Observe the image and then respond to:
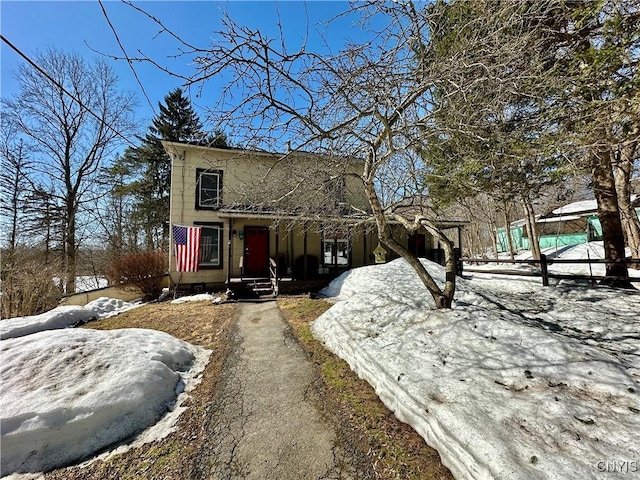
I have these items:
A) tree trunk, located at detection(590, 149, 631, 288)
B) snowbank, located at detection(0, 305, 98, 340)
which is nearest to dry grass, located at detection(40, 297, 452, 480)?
snowbank, located at detection(0, 305, 98, 340)

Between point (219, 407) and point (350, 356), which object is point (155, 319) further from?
point (350, 356)

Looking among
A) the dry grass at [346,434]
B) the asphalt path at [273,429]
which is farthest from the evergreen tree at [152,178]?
the asphalt path at [273,429]

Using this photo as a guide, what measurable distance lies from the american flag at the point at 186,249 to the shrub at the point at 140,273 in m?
2.64

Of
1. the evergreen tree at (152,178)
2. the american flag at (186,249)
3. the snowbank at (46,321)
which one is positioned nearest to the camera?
the snowbank at (46,321)

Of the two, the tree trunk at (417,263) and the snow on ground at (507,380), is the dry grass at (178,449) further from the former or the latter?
the tree trunk at (417,263)

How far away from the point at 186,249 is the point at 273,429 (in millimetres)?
8061

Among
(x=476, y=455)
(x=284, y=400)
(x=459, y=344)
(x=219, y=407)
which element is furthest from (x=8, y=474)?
(x=459, y=344)

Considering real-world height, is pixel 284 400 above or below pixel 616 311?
below

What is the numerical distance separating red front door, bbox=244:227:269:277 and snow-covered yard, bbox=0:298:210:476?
7592 mm

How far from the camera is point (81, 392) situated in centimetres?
288

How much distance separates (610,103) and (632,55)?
1.13m

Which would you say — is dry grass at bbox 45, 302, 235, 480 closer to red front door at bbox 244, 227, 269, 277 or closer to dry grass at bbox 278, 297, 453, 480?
dry grass at bbox 278, 297, 453, 480

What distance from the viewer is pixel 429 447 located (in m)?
2.38

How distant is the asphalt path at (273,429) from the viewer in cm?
223
